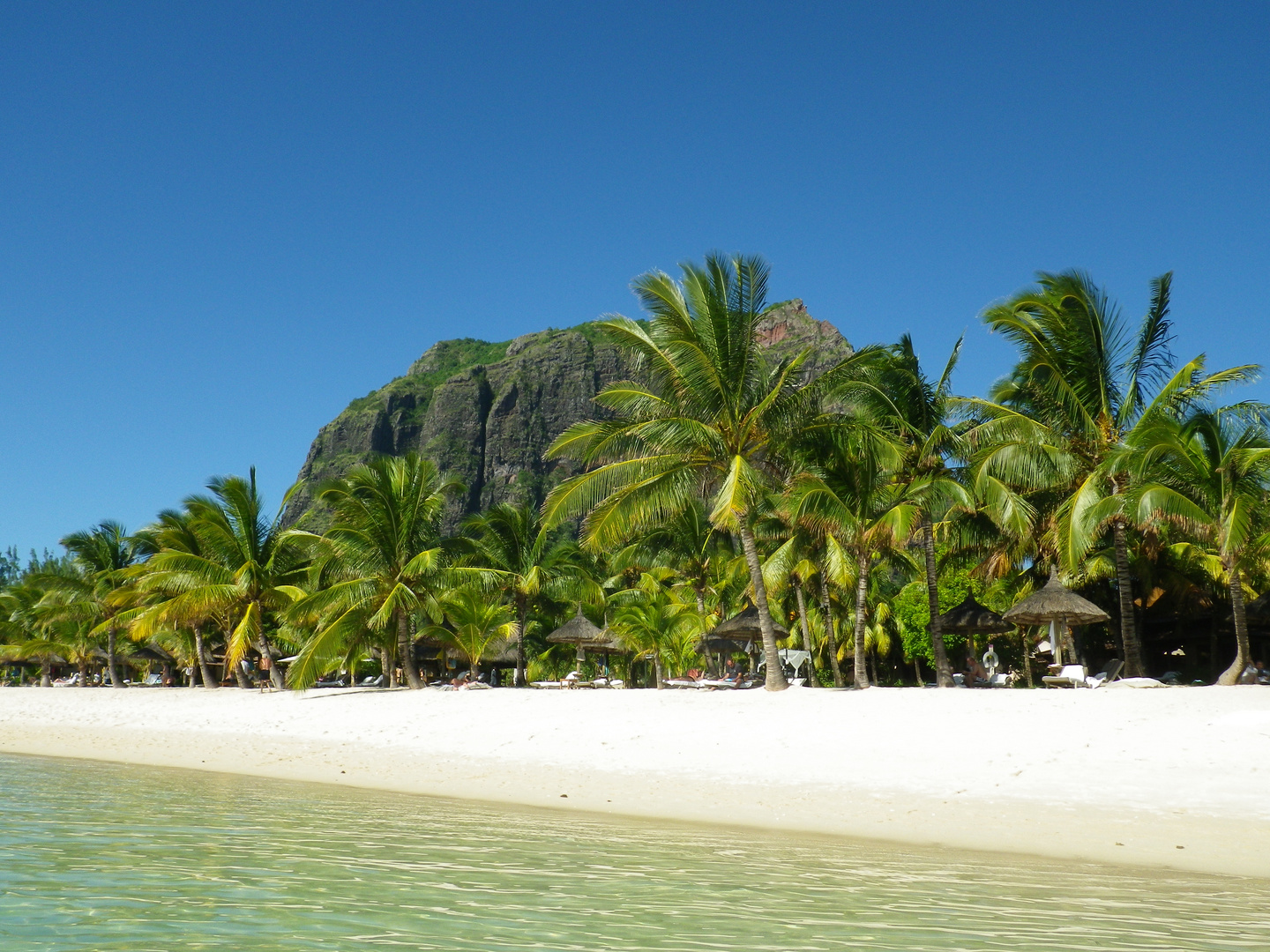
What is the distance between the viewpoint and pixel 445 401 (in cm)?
11981

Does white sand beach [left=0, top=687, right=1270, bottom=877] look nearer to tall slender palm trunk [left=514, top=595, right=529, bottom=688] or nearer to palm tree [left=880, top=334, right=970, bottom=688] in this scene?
palm tree [left=880, top=334, right=970, bottom=688]

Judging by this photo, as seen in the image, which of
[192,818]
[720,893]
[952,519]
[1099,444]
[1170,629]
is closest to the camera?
[720,893]

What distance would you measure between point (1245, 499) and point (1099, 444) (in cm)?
287

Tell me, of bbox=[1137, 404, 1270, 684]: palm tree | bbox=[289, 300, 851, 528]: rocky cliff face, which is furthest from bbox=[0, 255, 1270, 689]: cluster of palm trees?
bbox=[289, 300, 851, 528]: rocky cliff face

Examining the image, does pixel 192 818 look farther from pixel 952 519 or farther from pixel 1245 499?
pixel 952 519

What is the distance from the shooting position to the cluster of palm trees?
15453mm

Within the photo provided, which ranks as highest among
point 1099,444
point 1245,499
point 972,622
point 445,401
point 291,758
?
point 445,401

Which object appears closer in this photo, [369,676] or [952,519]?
[952,519]

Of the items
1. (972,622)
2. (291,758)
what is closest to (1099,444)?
(972,622)

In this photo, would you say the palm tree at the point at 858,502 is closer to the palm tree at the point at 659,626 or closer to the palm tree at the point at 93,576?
the palm tree at the point at 659,626

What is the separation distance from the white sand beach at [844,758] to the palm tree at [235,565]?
5.86m

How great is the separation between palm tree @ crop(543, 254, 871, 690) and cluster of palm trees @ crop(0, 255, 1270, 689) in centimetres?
4

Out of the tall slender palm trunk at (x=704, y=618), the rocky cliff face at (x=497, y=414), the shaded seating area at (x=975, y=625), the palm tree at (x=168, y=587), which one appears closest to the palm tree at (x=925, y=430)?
the shaded seating area at (x=975, y=625)

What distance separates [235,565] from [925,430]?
54.8ft
